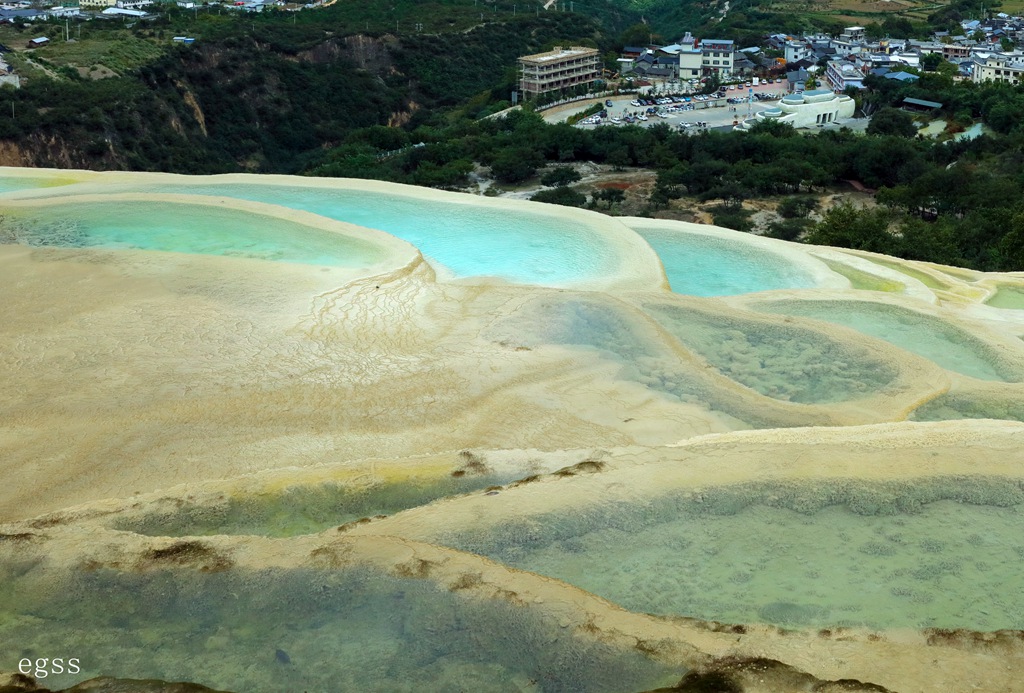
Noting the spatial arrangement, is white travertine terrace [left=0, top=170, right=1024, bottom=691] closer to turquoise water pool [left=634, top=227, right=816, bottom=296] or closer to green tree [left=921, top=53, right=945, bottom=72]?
turquoise water pool [left=634, top=227, right=816, bottom=296]

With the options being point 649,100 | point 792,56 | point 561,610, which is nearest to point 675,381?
point 561,610

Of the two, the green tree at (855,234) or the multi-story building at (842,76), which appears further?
the multi-story building at (842,76)

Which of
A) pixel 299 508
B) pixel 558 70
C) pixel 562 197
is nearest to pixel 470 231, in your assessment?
pixel 299 508

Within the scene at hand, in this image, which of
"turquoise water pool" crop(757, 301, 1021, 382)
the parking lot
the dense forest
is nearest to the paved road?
the parking lot

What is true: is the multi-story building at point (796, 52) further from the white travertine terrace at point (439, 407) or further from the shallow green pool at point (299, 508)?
the shallow green pool at point (299, 508)

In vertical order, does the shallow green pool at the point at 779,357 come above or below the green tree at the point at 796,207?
above

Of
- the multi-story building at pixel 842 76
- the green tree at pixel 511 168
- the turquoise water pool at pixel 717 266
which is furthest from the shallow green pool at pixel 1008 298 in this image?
the multi-story building at pixel 842 76
